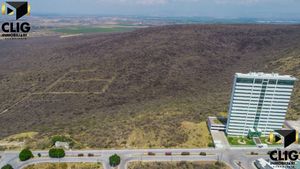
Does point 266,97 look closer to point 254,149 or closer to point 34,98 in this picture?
point 254,149

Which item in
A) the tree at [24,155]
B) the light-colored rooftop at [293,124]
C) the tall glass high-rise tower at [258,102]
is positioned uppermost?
the tall glass high-rise tower at [258,102]

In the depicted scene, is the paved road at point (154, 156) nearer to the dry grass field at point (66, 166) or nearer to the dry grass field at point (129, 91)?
the dry grass field at point (66, 166)

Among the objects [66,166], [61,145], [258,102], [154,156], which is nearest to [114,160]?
[154,156]

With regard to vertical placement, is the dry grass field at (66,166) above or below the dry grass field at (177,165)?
below

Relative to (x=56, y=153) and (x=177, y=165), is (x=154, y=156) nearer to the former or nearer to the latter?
(x=177, y=165)

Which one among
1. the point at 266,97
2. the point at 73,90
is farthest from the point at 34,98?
the point at 266,97

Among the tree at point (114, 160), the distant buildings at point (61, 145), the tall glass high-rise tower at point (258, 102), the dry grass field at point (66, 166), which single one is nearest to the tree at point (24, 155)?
the dry grass field at point (66, 166)

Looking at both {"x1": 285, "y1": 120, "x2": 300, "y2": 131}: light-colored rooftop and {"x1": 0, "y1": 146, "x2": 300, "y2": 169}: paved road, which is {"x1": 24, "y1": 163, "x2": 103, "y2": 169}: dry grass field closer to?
{"x1": 0, "y1": 146, "x2": 300, "y2": 169}: paved road

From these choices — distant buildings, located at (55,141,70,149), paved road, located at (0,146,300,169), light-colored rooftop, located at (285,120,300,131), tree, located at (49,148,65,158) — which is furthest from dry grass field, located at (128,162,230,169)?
light-colored rooftop, located at (285,120,300,131)
